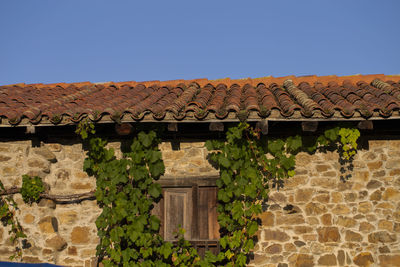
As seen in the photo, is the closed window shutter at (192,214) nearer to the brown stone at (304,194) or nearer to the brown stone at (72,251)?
the brown stone at (304,194)

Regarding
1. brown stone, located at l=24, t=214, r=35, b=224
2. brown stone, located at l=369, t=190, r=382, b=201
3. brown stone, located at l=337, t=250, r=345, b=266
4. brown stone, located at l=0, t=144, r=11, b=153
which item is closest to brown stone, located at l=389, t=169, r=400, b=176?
brown stone, located at l=369, t=190, r=382, b=201

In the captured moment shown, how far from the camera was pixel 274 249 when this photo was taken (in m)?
5.24

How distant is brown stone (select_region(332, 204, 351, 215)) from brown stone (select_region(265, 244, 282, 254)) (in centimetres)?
93

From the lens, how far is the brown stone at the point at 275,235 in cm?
526

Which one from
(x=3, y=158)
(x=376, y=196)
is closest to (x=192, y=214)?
(x=376, y=196)

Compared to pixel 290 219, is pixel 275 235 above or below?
below

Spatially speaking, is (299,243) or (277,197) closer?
(299,243)

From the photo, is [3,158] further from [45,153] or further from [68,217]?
[68,217]

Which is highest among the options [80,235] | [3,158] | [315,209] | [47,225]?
A: [3,158]

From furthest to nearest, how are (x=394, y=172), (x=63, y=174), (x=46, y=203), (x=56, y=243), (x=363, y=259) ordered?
(x=63, y=174) < (x=46, y=203) < (x=56, y=243) < (x=394, y=172) < (x=363, y=259)

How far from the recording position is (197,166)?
5438mm

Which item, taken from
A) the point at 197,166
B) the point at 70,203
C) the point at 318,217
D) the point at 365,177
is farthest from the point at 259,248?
the point at 70,203

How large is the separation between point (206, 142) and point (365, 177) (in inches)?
92.0

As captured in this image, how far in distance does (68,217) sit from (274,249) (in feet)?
10.1
